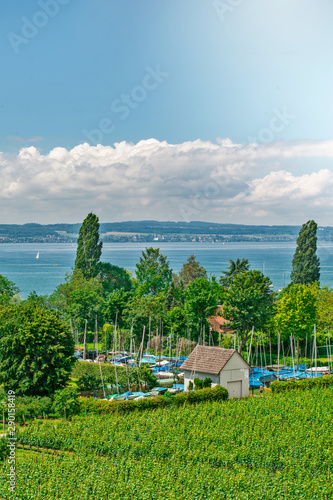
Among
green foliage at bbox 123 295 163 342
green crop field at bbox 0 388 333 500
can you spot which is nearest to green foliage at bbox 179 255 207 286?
green foliage at bbox 123 295 163 342

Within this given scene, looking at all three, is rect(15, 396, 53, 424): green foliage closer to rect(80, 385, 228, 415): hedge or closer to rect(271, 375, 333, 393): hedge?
rect(80, 385, 228, 415): hedge

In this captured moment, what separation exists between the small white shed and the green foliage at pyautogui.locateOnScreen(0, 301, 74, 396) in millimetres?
8063

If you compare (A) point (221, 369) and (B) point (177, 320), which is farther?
(B) point (177, 320)

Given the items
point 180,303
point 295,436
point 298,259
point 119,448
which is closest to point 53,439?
point 119,448

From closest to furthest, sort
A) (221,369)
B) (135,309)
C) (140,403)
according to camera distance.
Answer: (140,403), (221,369), (135,309)

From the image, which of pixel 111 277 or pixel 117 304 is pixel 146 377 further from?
pixel 111 277

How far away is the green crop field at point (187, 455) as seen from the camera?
52.7 ft

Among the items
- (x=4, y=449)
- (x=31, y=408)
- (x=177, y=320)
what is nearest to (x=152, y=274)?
(x=177, y=320)

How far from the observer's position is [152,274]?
6806 cm

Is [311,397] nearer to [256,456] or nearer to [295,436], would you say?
[295,436]

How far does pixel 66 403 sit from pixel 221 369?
10.2 meters

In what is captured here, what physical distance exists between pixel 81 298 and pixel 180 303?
14.6 metres

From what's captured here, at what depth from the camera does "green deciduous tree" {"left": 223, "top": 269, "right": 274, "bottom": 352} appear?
41.9 m

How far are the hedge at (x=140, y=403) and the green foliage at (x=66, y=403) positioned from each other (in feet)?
1.61
